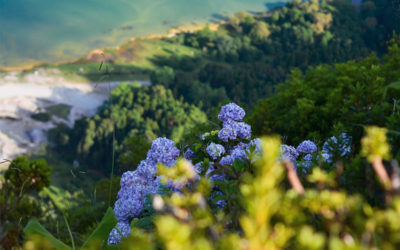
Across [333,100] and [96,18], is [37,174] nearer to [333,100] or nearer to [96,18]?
[333,100]

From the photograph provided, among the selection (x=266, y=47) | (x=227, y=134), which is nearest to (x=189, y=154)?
(x=227, y=134)

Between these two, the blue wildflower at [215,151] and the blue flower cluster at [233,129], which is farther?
the blue flower cluster at [233,129]

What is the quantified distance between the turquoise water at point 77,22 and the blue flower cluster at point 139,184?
25.8 meters

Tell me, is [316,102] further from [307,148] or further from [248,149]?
[248,149]

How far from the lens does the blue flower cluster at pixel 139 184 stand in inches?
123

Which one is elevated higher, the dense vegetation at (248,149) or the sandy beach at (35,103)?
the dense vegetation at (248,149)

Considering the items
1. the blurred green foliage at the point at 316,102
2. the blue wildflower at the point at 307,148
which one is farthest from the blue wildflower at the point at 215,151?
the blurred green foliage at the point at 316,102

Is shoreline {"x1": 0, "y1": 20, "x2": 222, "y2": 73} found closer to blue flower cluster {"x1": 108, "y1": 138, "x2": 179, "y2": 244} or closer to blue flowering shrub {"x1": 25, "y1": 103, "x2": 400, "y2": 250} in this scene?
blue flower cluster {"x1": 108, "y1": 138, "x2": 179, "y2": 244}

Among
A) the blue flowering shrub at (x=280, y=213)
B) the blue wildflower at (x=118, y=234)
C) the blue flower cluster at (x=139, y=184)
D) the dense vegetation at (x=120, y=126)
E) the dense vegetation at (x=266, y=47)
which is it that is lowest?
the dense vegetation at (x=120, y=126)

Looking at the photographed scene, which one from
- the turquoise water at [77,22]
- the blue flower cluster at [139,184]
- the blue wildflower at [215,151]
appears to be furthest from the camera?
the turquoise water at [77,22]

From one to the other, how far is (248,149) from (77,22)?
29.7 meters

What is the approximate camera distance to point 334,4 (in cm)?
3347

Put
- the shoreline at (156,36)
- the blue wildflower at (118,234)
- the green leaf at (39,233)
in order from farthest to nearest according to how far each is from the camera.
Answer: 1. the shoreline at (156,36)
2. the blue wildflower at (118,234)
3. the green leaf at (39,233)

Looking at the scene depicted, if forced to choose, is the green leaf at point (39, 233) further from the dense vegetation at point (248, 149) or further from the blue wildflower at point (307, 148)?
the blue wildflower at point (307, 148)
